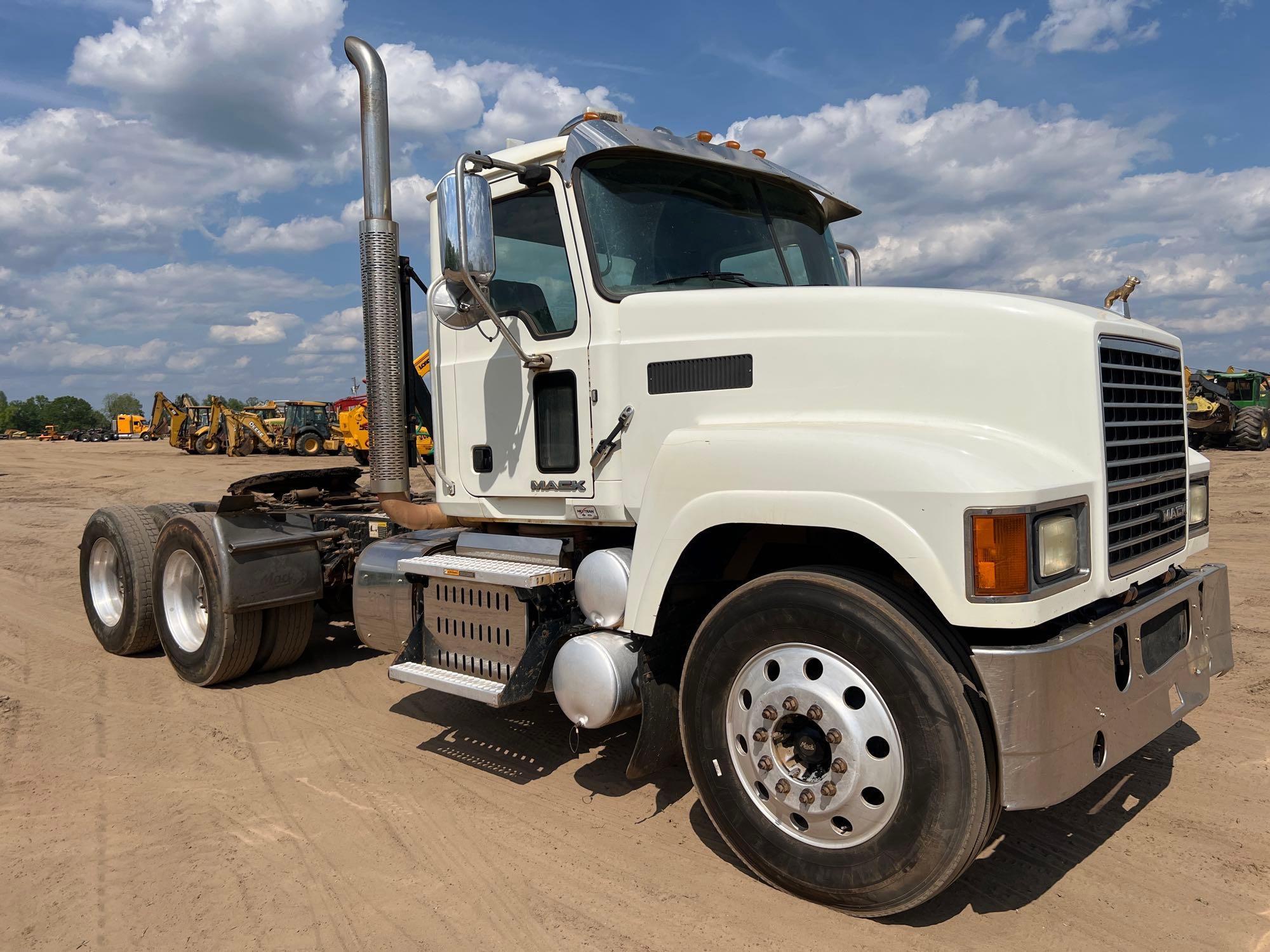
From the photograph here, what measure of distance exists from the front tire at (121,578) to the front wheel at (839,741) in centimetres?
511

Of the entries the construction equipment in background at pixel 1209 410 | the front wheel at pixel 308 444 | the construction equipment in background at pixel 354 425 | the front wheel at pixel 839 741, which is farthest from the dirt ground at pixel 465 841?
the front wheel at pixel 308 444

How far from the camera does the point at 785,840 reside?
127 inches

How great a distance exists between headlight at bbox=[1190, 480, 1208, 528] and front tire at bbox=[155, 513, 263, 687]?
5408 mm

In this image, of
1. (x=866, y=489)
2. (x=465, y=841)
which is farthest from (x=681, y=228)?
(x=465, y=841)

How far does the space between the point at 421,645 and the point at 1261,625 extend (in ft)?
20.0

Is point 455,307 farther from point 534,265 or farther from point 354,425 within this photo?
point 354,425

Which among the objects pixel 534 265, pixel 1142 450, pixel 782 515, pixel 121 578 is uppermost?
pixel 534 265

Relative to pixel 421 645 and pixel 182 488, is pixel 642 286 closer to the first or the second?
pixel 421 645

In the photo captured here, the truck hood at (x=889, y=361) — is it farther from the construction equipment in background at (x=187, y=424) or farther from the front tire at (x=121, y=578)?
the construction equipment in background at (x=187, y=424)

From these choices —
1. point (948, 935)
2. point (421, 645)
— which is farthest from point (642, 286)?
point (948, 935)

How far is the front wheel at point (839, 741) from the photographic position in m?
2.83

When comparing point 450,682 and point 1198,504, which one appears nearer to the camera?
point 1198,504

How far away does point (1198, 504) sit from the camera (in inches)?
164

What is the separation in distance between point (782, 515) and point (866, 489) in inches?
13.0
